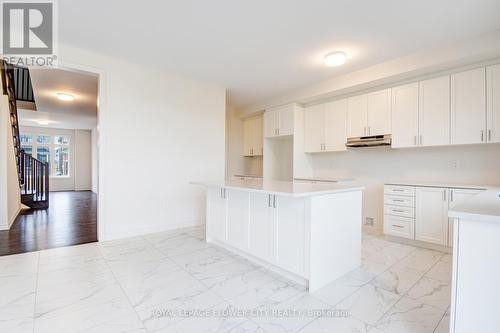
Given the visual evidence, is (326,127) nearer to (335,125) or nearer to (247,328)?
(335,125)

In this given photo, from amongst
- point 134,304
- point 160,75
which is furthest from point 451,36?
point 134,304

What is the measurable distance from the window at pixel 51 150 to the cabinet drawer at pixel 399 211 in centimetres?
1182

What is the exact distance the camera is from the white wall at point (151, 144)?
3465 mm

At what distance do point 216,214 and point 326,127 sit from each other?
276 cm

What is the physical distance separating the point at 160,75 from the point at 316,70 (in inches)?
98.9

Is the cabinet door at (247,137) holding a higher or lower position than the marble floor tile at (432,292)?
higher

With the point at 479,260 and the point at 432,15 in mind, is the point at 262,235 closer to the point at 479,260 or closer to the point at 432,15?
the point at 479,260

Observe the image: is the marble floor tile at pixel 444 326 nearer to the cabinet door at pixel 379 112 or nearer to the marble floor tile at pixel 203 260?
the marble floor tile at pixel 203 260

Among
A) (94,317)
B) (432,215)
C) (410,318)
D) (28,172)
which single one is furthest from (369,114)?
(28,172)

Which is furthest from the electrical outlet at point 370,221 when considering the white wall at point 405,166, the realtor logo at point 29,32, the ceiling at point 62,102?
the ceiling at point 62,102

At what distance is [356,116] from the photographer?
420cm

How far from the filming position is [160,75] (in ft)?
13.0

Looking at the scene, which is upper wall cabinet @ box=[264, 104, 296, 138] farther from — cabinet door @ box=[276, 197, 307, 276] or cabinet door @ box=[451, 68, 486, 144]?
cabinet door @ box=[276, 197, 307, 276]

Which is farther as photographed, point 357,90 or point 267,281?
point 357,90
